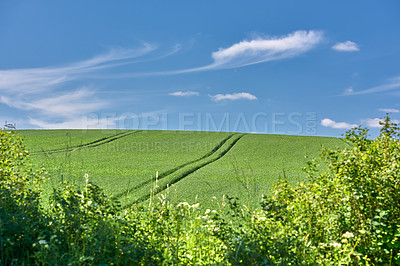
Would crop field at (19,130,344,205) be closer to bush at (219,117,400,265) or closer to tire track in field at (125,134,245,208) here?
tire track in field at (125,134,245,208)

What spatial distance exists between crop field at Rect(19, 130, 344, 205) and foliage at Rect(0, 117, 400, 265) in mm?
2282

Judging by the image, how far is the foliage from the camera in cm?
405

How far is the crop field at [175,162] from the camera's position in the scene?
13.0 metres

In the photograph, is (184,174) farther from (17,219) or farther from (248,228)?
(17,219)

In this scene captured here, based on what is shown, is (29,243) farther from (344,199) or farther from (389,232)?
(389,232)

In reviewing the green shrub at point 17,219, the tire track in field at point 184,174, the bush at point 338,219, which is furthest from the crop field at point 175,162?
the bush at point 338,219

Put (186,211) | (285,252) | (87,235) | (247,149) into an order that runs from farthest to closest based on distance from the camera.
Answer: (247,149) < (186,211) < (87,235) < (285,252)

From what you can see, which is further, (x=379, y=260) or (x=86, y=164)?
(x=86, y=164)

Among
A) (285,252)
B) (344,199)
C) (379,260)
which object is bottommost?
(379,260)

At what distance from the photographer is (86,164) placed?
19641 mm

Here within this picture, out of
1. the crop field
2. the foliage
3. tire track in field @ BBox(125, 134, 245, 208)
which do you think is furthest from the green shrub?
tire track in field @ BBox(125, 134, 245, 208)

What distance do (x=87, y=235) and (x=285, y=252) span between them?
2.63m

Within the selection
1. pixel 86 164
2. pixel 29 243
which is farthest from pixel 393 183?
pixel 86 164

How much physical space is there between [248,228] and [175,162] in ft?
49.8
